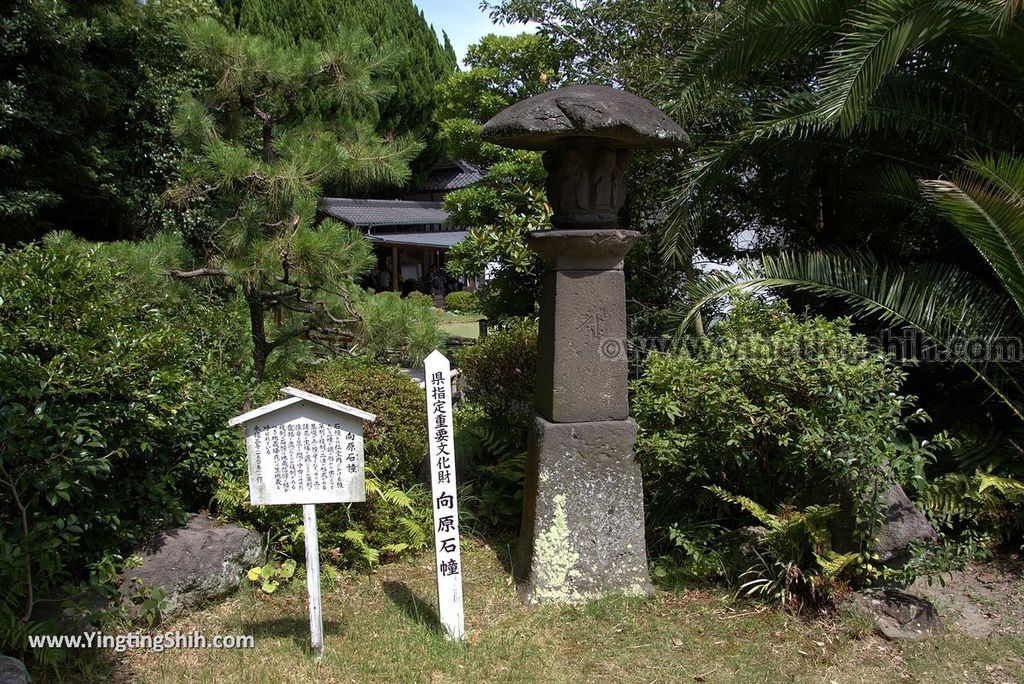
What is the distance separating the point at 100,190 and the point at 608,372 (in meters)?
8.65

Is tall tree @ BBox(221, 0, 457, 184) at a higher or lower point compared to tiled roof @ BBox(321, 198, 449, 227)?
higher

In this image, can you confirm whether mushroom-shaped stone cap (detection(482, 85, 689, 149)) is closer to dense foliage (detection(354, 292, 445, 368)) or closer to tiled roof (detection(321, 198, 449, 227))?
dense foliage (detection(354, 292, 445, 368))

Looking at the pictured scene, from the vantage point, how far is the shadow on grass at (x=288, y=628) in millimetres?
3646

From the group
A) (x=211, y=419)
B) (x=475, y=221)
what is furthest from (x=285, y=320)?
(x=475, y=221)

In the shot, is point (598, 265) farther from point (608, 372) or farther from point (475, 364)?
point (475, 364)

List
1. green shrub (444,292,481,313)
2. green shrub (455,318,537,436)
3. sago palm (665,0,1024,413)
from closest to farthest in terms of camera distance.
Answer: sago palm (665,0,1024,413) → green shrub (455,318,537,436) → green shrub (444,292,481,313)

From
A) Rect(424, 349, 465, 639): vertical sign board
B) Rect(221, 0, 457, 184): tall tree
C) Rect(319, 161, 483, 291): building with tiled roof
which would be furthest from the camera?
Rect(319, 161, 483, 291): building with tiled roof

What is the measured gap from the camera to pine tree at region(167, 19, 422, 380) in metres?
5.05

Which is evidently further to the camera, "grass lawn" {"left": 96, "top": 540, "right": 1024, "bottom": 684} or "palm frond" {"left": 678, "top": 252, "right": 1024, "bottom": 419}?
"palm frond" {"left": 678, "top": 252, "right": 1024, "bottom": 419}

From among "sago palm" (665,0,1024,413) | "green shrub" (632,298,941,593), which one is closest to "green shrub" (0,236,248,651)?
"green shrub" (632,298,941,593)

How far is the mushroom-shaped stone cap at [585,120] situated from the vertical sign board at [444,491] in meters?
1.19

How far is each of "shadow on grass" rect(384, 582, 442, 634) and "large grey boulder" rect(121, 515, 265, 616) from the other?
29.6 inches

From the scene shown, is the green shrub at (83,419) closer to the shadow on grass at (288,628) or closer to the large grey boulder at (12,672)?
the large grey boulder at (12,672)

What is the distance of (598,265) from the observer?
3.98 metres
